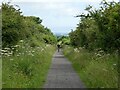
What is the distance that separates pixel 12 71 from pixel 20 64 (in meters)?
2.38

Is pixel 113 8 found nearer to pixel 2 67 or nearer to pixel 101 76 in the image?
pixel 101 76

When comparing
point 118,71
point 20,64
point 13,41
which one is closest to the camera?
point 118,71

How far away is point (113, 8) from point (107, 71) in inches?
95.3

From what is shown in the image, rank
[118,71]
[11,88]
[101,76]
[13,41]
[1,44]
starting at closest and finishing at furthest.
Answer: [11,88] < [118,71] < [101,76] < [1,44] < [13,41]

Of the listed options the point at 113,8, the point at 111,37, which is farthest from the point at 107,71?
the point at 113,8

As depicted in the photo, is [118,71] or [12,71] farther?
[12,71]

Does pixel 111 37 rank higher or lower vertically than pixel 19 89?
higher

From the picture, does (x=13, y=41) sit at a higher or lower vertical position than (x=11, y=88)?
higher

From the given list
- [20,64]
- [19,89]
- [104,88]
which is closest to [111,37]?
[104,88]

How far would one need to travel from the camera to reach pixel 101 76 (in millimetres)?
15719

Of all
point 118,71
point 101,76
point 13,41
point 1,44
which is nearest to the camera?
point 118,71

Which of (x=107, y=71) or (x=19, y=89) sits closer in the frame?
(x=19, y=89)

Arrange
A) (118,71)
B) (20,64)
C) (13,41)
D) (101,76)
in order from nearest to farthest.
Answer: (118,71)
(101,76)
(20,64)
(13,41)

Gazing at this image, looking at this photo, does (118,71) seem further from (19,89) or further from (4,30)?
(4,30)
